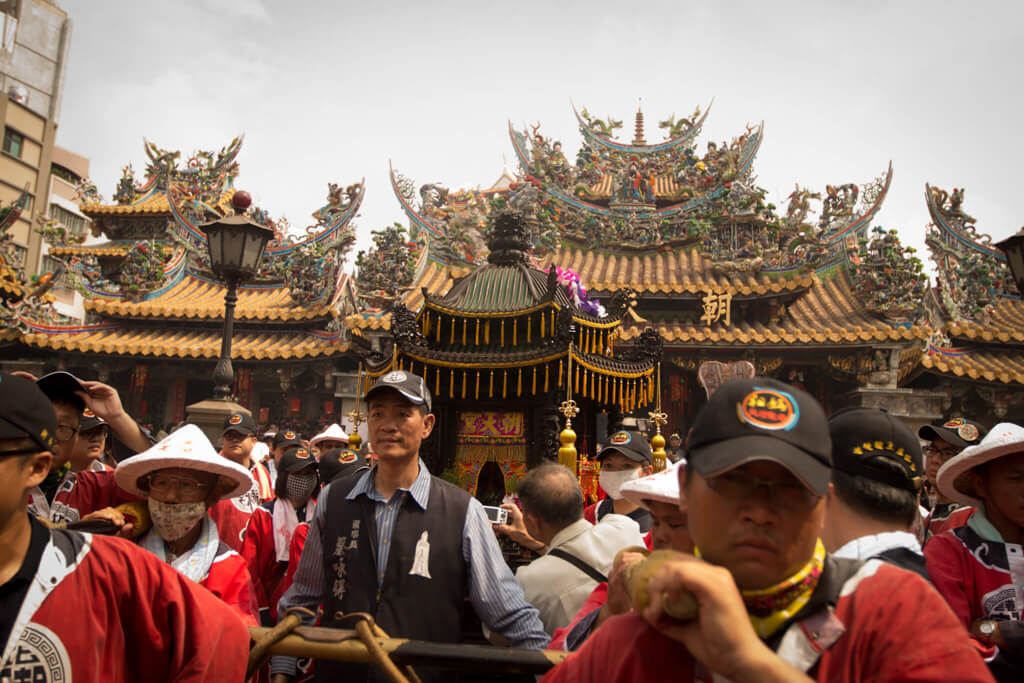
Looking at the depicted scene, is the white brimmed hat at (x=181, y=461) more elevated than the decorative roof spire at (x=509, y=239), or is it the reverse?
the decorative roof spire at (x=509, y=239)

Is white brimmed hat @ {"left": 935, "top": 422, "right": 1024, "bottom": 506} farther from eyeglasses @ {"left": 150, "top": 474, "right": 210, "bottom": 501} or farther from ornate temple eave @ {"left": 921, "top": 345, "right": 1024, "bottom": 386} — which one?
ornate temple eave @ {"left": 921, "top": 345, "right": 1024, "bottom": 386}

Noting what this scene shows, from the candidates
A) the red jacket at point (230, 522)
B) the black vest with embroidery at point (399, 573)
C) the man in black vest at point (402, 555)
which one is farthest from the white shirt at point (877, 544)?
the red jacket at point (230, 522)

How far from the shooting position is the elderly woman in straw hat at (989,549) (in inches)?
93.5

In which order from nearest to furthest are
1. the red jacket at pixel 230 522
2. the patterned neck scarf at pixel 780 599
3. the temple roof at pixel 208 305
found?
the patterned neck scarf at pixel 780 599 < the red jacket at pixel 230 522 < the temple roof at pixel 208 305

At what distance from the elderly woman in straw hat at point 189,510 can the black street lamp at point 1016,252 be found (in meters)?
7.12

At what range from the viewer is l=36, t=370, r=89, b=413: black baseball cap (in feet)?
9.37

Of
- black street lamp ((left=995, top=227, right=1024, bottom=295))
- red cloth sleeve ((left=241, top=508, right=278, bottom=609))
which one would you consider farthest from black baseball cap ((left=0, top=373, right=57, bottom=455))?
black street lamp ((left=995, top=227, right=1024, bottom=295))

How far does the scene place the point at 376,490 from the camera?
285 cm

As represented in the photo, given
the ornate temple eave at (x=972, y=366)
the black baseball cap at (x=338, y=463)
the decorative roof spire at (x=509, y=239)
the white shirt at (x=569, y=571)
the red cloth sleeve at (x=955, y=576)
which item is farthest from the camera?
the ornate temple eave at (x=972, y=366)

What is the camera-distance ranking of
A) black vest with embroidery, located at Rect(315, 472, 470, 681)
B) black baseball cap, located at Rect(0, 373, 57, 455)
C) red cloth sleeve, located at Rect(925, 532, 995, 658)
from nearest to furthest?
black baseball cap, located at Rect(0, 373, 57, 455) → red cloth sleeve, located at Rect(925, 532, 995, 658) → black vest with embroidery, located at Rect(315, 472, 470, 681)

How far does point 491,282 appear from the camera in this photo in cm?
774

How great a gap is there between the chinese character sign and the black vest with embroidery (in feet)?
39.9

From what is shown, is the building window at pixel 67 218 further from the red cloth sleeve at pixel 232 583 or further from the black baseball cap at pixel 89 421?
the red cloth sleeve at pixel 232 583

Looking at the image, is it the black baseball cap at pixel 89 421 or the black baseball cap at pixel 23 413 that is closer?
the black baseball cap at pixel 23 413
